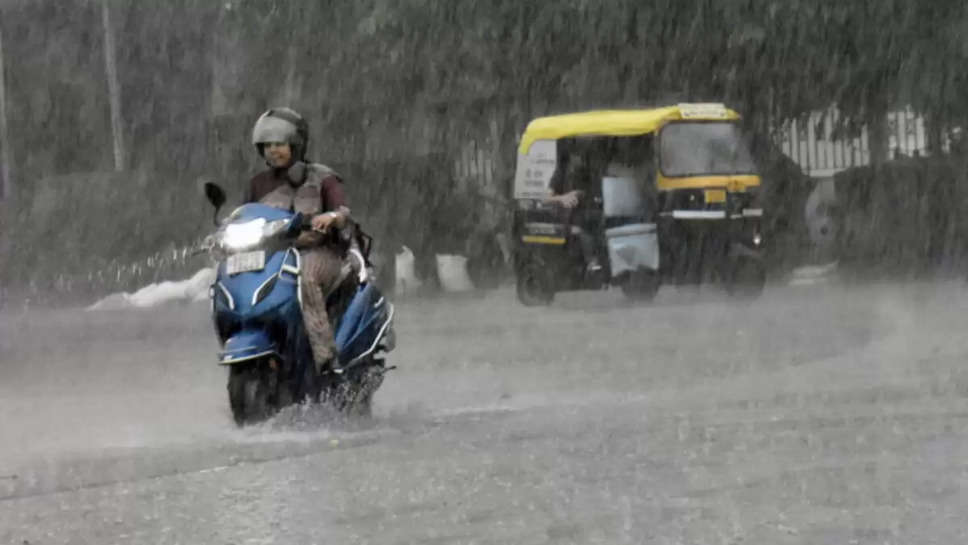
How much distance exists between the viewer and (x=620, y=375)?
14.2m

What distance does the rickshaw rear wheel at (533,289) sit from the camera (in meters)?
22.6

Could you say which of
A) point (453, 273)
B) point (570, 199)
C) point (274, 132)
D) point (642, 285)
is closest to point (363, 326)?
point (274, 132)

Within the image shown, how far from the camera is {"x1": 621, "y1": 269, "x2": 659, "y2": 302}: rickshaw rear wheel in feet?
72.6

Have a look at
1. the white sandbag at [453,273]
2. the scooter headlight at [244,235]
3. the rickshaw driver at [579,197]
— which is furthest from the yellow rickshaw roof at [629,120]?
the scooter headlight at [244,235]

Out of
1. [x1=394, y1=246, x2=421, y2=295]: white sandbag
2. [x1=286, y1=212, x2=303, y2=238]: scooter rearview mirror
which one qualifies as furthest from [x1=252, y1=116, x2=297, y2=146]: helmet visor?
[x1=394, y1=246, x2=421, y2=295]: white sandbag

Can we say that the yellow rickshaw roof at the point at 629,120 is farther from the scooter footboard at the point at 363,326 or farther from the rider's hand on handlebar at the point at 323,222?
the rider's hand on handlebar at the point at 323,222

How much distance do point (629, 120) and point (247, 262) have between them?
1197 cm

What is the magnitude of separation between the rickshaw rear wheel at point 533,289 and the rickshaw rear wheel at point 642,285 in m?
0.79

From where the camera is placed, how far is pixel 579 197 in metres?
22.6

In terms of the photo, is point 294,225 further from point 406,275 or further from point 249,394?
point 406,275

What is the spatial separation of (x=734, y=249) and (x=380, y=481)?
520 inches

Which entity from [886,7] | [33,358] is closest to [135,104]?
[886,7]

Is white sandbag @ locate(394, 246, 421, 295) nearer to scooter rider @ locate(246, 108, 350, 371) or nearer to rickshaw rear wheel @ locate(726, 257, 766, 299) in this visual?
rickshaw rear wheel @ locate(726, 257, 766, 299)

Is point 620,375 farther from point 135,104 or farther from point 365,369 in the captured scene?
point 135,104
